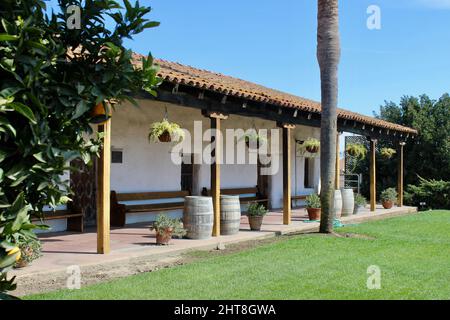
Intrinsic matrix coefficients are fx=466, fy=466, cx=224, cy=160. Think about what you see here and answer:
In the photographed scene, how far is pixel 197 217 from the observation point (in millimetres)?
9125

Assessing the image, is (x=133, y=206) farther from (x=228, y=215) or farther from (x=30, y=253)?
(x=30, y=253)

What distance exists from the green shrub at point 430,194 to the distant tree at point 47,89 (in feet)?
70.2

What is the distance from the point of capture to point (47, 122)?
7.63 feet

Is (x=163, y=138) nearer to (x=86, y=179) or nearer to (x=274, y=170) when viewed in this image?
(x=86, y=179)

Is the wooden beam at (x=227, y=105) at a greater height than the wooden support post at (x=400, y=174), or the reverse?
the wooden beam at (x=227, y=105)

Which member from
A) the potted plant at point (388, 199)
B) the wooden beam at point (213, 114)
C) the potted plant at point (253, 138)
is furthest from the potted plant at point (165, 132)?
the potted plant at point (388, 199)

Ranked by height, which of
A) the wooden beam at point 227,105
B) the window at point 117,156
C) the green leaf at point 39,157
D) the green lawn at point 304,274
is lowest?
the green lawn at point 304,274

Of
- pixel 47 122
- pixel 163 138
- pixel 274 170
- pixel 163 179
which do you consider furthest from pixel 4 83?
pixel 274 170

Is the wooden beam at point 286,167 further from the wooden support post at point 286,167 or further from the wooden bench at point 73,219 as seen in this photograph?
the wooden bench at point 73,219

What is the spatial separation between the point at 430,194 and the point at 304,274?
692 inches

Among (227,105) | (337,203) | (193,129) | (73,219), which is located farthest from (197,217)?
(337,203)

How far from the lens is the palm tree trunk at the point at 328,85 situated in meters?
10.2

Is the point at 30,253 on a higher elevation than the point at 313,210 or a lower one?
lower

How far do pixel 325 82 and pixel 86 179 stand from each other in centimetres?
592
